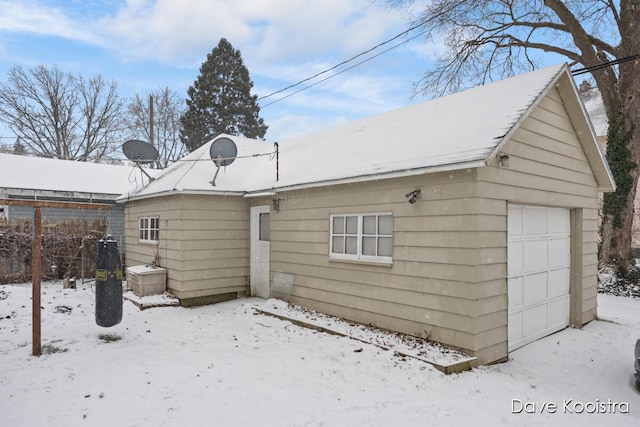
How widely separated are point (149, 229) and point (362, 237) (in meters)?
5.99

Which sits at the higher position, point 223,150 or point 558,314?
point 223,150

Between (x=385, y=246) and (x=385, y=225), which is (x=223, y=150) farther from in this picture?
(x=385, y=246)

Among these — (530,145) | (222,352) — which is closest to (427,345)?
(222,352)

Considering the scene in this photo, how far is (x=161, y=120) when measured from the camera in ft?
101

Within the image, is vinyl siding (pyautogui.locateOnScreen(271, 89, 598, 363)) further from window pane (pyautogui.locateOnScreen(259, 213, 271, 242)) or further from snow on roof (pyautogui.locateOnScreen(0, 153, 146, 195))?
snow on roof (pyautogui.locateOnScreen(0, 153, 146, 195))

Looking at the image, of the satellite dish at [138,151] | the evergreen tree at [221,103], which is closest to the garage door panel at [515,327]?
the satellite dish at [138,151]

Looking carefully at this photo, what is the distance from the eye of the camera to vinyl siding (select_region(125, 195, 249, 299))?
8258 mm

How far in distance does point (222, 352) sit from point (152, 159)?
5.87 m

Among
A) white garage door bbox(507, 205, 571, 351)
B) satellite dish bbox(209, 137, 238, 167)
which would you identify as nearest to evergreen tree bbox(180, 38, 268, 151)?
satellite dish bbox(209, 137, 238, 167)

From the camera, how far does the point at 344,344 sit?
5.69m

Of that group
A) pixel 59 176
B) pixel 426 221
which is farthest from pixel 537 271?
pixel 59 176

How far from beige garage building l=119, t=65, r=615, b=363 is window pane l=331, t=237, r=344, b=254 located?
0.06m

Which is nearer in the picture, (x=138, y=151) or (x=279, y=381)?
(x=279, y=381)

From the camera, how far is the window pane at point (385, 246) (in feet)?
19.7
